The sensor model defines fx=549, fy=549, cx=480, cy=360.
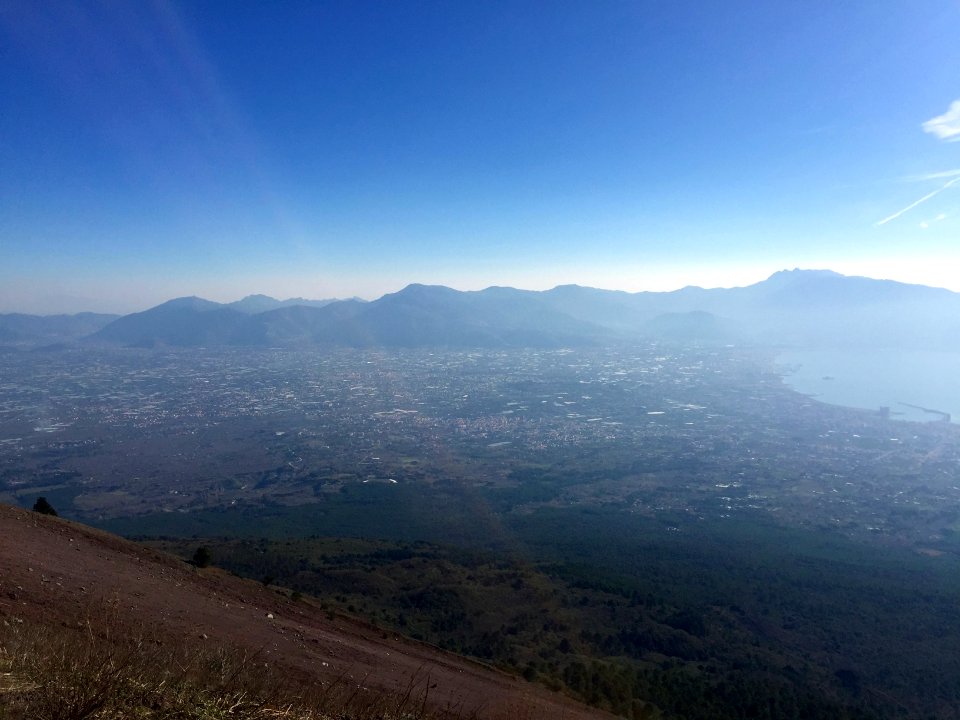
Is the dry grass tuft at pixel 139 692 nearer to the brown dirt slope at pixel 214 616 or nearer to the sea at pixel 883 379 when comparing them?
the brown dirt slope at pixel 214 616

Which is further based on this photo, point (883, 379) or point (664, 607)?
point (883, 379)

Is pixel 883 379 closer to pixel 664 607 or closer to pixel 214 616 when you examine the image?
pixel 664 607

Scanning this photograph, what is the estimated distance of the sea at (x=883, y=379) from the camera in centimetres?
9906

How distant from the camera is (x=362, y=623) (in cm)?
1105

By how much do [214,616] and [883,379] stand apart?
513 ft

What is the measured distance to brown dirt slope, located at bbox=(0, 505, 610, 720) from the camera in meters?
7.07

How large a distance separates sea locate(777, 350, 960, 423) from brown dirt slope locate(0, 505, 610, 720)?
10381cm

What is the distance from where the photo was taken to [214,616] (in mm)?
8328

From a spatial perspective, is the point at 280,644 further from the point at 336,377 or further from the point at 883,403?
the point at 883,403

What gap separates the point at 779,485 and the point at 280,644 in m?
54.3

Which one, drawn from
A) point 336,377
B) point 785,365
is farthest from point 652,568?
point 785,365

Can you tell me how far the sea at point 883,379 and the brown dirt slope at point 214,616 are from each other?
341 ft

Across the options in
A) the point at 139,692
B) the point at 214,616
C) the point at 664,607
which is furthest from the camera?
the point at 664,607

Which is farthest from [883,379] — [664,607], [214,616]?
[214,616]
